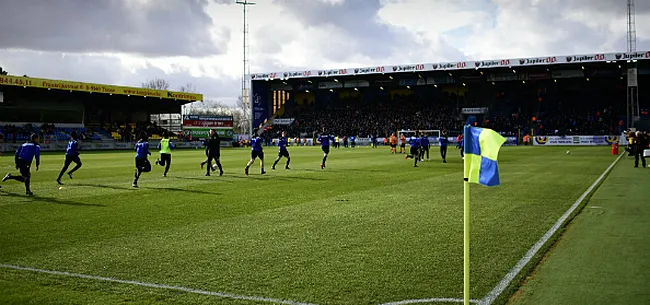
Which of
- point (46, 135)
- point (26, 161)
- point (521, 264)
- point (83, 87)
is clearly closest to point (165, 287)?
point (521, 264)

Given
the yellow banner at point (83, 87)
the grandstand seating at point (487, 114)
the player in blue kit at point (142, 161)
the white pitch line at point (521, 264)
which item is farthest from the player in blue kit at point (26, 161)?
the grandstand seating at point (487, 114)

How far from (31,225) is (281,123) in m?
72.9

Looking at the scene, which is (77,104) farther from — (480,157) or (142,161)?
(480,157)

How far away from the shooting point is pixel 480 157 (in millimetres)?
5074

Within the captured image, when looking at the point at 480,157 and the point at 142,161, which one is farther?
the point at 142,161

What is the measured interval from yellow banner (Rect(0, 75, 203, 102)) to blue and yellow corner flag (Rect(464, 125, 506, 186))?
59263 millimetres

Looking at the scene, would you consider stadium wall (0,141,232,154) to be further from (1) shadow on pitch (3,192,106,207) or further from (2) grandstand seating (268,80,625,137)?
(1) shadow on pitch (3,192,106,207)

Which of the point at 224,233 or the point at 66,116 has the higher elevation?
the point at 66,116

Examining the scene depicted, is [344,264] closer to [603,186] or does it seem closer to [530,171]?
[603,186]

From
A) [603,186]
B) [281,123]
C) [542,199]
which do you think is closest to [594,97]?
[281,123]

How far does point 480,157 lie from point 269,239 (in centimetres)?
466

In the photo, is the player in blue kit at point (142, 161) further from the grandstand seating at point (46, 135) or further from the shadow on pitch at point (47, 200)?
the grandstand seating at point (46, 135)

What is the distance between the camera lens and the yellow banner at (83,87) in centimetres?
5453

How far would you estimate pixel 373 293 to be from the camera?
5.77 meters
